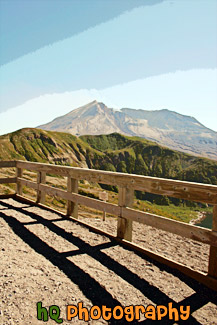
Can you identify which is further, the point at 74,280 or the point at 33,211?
the point at 33,211

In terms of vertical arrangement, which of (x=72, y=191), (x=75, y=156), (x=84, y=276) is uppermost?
(x=72, y=191)

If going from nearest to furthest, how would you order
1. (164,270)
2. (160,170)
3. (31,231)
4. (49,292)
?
(49,292)
(164,270)
(31,231)
(160,170)

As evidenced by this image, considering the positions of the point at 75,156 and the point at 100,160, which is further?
the point at 100,160

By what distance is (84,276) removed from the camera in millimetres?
4215

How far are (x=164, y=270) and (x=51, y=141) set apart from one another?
157 m

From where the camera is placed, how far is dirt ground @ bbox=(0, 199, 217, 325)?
3.48 m

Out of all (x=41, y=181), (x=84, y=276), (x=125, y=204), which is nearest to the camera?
(x=84, y=276)

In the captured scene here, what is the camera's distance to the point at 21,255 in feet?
15.8

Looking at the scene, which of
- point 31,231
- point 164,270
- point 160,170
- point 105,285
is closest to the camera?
point 105,285

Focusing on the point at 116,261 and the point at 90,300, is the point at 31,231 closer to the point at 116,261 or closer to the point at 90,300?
the point at 116,261

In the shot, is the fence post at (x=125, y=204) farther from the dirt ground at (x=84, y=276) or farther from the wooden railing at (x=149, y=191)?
the dirt ground at (x=84, y=276)

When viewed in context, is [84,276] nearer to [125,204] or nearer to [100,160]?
[125,204]

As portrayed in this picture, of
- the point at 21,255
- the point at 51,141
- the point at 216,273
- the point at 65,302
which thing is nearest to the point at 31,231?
the point at 21,255

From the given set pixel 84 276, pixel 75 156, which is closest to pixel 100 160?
pixel 75 156
